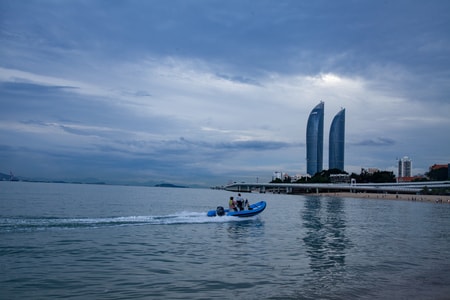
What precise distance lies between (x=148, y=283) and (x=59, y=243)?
8.82 metres

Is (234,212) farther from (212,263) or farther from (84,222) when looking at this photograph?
(212,263)

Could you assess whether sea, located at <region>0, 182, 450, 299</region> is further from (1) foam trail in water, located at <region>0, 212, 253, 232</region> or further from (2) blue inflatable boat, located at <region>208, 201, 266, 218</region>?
(2) blue inflatable boat, located at <region>208, 201, 266, 218</region>

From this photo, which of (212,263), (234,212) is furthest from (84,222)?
(212,263)

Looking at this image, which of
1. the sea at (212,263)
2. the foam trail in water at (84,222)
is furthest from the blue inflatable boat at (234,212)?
the sea at (212,263)

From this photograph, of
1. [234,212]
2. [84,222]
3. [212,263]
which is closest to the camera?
[212,263]

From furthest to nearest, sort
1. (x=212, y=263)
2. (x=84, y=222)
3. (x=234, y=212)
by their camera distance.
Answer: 1. (x=234, y=212)
2. (x=84, y=222)
3. (x=212, y=263)

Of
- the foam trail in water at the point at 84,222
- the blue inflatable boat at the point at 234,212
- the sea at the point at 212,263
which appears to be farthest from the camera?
the blue inflatable boat at the point at 234,212

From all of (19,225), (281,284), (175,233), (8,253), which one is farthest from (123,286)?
(19,225)

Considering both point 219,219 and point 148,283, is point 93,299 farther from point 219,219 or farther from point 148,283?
point 219,219

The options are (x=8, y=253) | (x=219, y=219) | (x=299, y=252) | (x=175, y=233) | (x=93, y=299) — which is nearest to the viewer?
(x=93, y=299)

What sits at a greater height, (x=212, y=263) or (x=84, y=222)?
(x=84, y=222)

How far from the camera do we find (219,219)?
31.5m

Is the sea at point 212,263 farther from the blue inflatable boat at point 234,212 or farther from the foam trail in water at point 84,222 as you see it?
the blue inflatable boat at point 234,212

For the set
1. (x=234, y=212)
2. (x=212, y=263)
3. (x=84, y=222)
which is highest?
(x=234, y=212)
